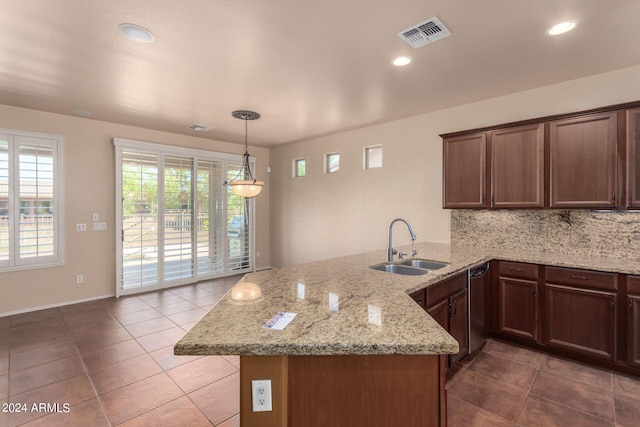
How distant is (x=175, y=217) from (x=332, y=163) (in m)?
2.93

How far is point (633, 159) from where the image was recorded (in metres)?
2.53

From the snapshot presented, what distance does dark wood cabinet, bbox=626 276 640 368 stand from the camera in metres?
2.41

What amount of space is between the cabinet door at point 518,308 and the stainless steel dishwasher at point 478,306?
0.17 meters

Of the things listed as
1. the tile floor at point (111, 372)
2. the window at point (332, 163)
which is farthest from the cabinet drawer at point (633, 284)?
the window at point (332, 163)

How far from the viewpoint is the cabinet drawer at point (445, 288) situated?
2174 millimetres

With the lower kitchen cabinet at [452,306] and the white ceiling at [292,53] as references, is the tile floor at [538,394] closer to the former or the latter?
the lower kitchen cabinet at [452,306]

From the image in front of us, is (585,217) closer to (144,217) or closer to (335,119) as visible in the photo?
(335,119)

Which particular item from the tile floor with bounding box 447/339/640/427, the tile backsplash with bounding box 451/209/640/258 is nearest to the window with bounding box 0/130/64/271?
the tile floor with bounding box 447/339/640/427

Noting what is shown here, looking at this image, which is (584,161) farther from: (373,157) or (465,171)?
(373,157)

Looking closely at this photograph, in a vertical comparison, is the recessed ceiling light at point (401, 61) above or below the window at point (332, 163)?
above

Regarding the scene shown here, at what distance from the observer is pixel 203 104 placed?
3.78 m

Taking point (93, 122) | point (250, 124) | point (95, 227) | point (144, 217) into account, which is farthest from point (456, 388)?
point (93, 122)

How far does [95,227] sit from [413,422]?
5.14 metres

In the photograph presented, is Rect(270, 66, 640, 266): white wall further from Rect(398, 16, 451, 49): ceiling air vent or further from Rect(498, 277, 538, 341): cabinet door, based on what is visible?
Rect(398, 16, 451, 49): ceiling air vent
